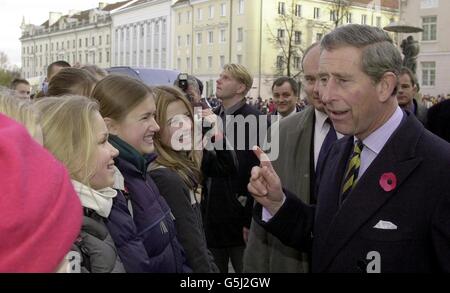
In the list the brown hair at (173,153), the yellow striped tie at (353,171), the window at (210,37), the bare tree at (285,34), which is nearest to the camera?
the yellow striped tie at (353,171)

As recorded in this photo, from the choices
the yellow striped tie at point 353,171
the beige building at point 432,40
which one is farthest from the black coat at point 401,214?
the beige building at point 432,40

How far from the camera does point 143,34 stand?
75.1 metres

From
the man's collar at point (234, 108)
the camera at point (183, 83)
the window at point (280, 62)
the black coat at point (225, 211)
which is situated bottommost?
the black coat at point (225, 211)

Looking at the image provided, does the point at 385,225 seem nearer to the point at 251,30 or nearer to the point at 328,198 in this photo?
the point at 328,198

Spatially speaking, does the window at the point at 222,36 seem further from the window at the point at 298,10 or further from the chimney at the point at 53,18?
the chimney at the point at 53,18

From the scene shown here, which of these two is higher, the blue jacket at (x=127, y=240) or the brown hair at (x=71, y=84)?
the brown hair at (x=71, y=84)

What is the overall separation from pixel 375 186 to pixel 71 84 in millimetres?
2417

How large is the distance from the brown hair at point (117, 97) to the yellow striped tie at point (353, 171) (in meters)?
1.22

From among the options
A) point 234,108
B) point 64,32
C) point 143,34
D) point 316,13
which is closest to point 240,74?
point 234,108

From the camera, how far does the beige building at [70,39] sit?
83.0 metres
